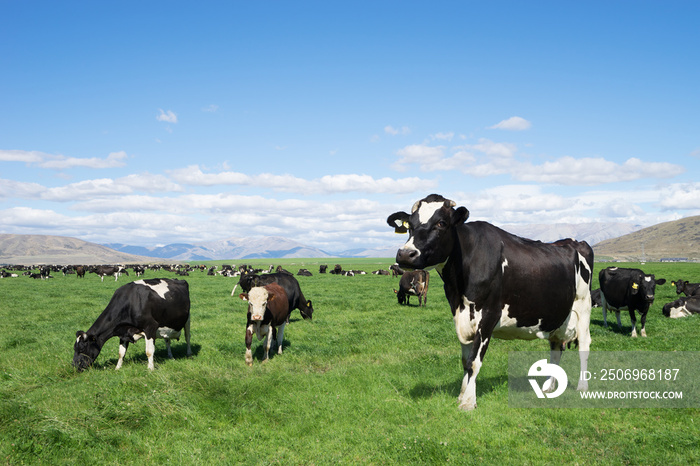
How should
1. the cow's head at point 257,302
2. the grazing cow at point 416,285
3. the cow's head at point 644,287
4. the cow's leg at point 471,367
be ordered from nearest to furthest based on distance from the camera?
1. the cow's leg at point 471,367
2. the cow's head at point 257,302
3. the cow's head at point 644,287
4. the grazing cow at point 416,285

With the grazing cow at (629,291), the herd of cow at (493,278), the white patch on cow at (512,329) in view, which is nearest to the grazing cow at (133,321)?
the herd of cow at (493,278)

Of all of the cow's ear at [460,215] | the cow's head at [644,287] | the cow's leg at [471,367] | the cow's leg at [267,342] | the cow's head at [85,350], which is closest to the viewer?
the cow's ear at [460,215]

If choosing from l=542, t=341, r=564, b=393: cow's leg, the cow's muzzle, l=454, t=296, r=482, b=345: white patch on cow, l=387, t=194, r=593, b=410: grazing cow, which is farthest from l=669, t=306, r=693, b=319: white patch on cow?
the cow's muzzle

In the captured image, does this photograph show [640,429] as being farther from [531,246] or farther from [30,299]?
[30,299]

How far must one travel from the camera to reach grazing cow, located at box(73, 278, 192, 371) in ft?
37.7

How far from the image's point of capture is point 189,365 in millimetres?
11648

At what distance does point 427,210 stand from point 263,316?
7066mm

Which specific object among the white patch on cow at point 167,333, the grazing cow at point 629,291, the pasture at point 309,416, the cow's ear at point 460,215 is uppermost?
the cow's ear at point 460,215

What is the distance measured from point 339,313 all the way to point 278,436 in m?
14.8

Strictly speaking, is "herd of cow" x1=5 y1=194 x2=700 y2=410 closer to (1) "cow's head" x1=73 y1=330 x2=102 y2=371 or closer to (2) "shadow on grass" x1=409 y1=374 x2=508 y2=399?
(2) "shadow on grass" x1=409 y1=374 x2=508 y2=399

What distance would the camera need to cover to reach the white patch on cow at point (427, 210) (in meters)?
Result: 6.66

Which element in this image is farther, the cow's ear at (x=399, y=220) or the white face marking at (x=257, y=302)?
the white face marking at (x=257, y=302)

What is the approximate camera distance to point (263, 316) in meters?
12.1

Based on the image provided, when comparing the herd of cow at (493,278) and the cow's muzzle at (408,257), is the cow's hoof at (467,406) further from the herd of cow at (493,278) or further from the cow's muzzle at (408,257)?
the cow's muzzle at (408,257)
